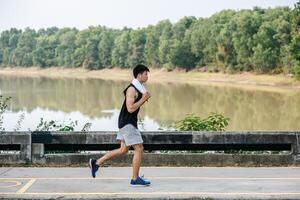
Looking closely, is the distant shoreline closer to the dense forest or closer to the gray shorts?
the dense forest

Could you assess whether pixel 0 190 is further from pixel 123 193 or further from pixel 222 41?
pixel 222 41

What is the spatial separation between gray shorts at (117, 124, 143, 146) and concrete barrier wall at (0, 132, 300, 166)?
6.27 ft

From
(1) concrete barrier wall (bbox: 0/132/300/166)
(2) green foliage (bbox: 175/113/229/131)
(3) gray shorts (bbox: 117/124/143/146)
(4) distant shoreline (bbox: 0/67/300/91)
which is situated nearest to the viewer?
(3) gray shorts (bbox: 117/124/143/146)

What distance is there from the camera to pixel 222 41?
9094cm

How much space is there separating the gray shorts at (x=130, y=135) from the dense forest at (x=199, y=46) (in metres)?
52.6

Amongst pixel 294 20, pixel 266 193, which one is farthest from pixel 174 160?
pixel 294 20

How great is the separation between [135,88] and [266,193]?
2.35m

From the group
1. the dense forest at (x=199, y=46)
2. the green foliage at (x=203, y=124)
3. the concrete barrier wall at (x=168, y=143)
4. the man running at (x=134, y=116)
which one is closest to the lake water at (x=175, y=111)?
the green foliage at (x=203, y=124)

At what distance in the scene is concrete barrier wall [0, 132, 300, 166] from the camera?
9.99m

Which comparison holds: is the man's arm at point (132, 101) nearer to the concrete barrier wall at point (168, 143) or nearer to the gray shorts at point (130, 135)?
the gray shorts at point (130, 135)

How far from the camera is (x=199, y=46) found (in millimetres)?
99938

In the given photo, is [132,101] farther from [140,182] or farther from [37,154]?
[37,154]

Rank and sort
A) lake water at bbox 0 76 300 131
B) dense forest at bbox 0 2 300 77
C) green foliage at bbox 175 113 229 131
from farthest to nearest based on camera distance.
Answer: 1. dense forest at bbox 0 2 300 77
2. lake water at bbox 0 76 300 131
3. green foliage at bbox 175 113 229 131

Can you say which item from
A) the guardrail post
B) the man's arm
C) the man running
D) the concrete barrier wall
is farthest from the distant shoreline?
the man's arm
